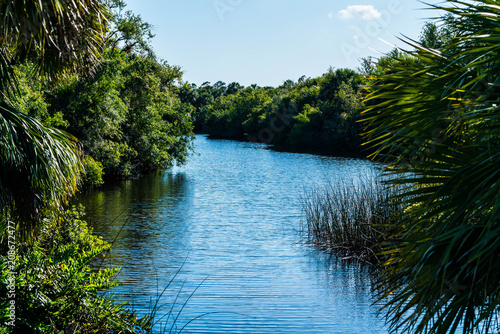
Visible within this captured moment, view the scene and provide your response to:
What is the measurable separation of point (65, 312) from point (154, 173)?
1010 inches

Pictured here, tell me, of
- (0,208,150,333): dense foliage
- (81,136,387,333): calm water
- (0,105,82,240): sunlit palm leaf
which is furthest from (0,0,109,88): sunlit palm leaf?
(81,136,387,333): calm water

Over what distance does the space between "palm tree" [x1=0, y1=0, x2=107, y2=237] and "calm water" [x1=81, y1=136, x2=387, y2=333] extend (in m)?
1.68

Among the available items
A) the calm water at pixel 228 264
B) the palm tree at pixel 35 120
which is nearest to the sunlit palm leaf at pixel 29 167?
the palm tree at pixel 35 120

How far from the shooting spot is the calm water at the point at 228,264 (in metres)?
8.48

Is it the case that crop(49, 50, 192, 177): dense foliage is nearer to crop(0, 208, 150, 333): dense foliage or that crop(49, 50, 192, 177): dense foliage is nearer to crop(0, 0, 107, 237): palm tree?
crop(0, 0, 107, 237): palm tree

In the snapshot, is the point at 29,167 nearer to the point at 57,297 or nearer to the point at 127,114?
the point at 57,297

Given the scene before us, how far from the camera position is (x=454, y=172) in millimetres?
3578

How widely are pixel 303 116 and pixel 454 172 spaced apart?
54940mm

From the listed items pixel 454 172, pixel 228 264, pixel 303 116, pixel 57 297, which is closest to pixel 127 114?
pixel 228 264

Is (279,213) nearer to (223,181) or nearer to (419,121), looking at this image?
(223,181)

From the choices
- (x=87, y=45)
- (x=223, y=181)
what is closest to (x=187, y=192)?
(x=223, y=181)

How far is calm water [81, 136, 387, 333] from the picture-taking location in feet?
27.8

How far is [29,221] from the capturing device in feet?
18.1

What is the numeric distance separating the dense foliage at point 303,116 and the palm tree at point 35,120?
28076 mm
